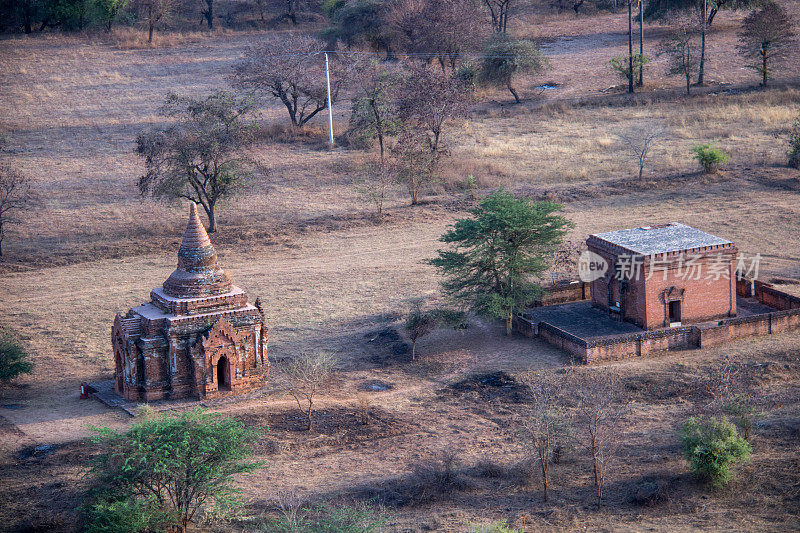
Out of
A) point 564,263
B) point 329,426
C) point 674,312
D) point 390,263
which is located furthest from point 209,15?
point 329,426

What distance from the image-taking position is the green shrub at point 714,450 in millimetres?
25094

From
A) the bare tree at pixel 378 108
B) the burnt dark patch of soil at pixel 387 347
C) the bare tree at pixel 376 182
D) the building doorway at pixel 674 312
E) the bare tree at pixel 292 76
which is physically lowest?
the burnt dark patch of soil at pixel 387 347

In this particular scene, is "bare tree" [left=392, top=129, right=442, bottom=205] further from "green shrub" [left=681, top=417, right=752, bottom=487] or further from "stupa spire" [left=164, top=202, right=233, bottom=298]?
"green shrub" [left=681, top=417, right=752, bottom=487]

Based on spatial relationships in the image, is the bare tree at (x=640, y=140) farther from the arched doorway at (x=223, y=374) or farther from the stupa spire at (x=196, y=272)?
the arched doorway at (x=223, y=374)

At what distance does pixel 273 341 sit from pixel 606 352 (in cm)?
1221

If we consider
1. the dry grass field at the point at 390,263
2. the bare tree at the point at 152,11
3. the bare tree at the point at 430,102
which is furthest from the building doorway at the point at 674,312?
the bare tree at the point at 152,11

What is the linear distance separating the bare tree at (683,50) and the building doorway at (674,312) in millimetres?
37964

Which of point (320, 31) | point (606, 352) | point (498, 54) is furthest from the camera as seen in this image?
point (320, 31)

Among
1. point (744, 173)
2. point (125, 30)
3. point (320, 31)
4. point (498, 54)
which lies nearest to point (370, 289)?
point (744, 173)

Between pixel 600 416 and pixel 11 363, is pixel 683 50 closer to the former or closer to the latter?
pixel 600 416

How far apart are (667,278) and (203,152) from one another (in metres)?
23.2

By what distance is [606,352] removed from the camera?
33250mm

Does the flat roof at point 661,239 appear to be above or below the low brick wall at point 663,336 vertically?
above

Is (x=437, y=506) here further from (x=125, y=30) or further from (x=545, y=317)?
(x=125, y=30)
